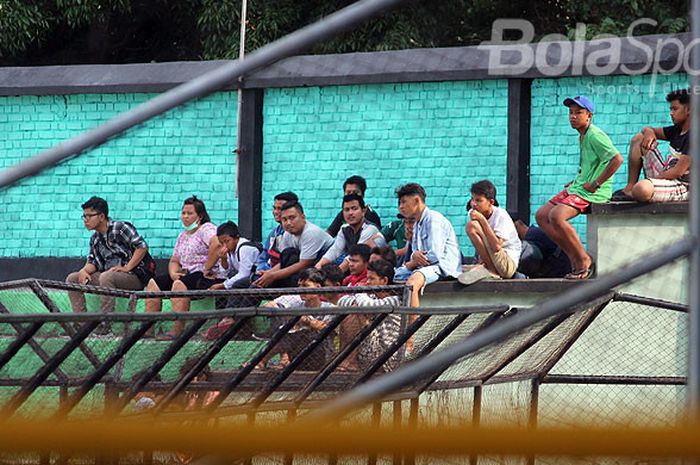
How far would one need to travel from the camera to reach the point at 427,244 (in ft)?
33.2

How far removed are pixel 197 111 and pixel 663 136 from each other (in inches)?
192

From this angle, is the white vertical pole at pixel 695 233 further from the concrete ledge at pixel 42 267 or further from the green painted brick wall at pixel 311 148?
the concrete ledge at pixel 42 267

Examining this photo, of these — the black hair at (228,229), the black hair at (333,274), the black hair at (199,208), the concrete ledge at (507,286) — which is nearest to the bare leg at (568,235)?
the concrete ledge at (507,286)

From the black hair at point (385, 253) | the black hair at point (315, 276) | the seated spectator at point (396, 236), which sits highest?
the seated spectator at point (396, 236)

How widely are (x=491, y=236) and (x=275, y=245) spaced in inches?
78.4

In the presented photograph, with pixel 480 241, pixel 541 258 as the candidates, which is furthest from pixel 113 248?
pixel 541 258

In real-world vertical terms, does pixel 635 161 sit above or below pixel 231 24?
below

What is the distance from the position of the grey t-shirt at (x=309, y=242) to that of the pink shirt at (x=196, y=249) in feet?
3.03

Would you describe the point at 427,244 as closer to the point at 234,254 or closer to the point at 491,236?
the point at 491,236

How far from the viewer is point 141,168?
1322cm

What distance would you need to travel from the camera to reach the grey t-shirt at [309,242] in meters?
10.9

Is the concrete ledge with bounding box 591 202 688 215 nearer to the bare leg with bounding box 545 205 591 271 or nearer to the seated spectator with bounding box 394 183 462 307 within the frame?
the bare leg with bounding box 545 205 591 271

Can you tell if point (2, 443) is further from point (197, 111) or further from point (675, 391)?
point (197, 111)

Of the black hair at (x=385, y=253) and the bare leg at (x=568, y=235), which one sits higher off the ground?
the bare leg at (x=568, y=235)
